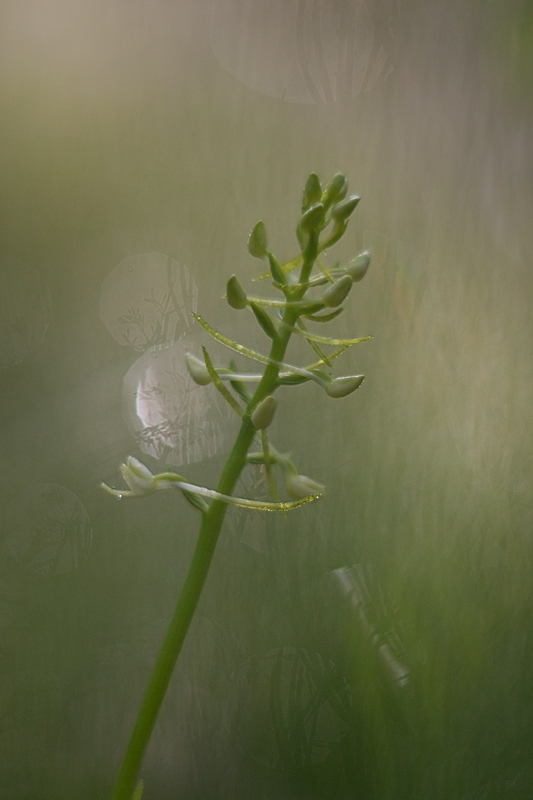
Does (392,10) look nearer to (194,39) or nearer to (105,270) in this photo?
(194,39)

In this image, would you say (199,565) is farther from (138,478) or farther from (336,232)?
(336,232)

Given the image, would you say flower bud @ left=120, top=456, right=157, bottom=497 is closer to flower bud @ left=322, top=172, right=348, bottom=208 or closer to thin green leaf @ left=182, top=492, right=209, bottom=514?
thin green leaf @ left=182, top=492, right=209, bottom=514

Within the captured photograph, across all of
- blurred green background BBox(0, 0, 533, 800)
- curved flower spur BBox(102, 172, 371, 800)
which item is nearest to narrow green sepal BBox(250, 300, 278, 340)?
curved flower spur BBox(102, 172, 371, 800)

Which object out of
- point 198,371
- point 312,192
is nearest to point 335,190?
point 312,192

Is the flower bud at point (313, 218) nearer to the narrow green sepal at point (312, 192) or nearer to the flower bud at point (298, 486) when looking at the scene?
the narrow green sepal at point (312, 192)

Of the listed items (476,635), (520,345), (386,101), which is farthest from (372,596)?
(386,101)
